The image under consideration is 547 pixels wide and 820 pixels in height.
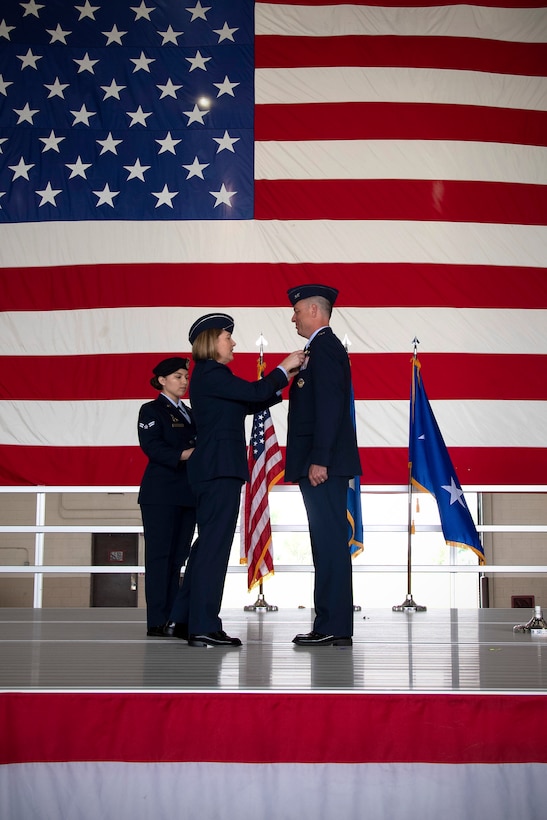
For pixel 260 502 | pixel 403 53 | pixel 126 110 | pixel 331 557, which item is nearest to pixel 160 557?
pixel 331 557

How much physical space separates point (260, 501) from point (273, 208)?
86.5 inches

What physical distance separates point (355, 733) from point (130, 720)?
1.60ft

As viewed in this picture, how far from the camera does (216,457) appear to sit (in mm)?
3102

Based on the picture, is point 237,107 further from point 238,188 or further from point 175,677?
point 175,677

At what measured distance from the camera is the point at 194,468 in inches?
124

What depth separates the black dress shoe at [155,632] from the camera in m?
3.50

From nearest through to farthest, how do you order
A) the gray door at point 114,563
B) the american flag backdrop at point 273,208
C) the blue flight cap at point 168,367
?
1. the blue flight cap at point 168,367
2. the american flag backdrop at point 273,208
3. the gray door at point 114,563

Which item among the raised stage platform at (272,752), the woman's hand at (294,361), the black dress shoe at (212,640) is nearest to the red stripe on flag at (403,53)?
the woman's hand at (294,361)

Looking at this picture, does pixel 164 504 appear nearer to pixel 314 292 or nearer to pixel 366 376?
pixel 314 292

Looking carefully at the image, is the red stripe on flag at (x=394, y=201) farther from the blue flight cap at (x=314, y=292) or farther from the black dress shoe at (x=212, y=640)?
the black dress shoe at (x=212, y=640)

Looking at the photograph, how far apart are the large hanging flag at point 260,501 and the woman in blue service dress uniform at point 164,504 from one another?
1381 millimetres

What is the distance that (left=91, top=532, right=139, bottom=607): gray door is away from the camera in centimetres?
1314

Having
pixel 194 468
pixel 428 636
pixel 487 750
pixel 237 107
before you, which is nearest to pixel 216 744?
pixel 487 750

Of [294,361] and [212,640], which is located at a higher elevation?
[294,361]
